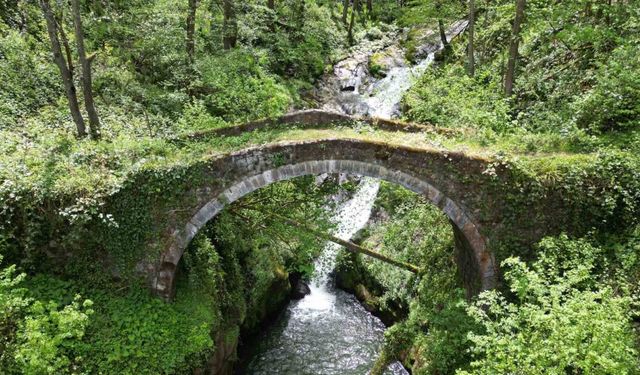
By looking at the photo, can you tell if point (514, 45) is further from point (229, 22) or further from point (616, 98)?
point (229, 22)

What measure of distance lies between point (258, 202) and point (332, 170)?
283 cm

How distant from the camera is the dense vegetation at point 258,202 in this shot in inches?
246

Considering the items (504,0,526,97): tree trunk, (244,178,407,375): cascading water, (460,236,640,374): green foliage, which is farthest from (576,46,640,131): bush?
(244,178,407,375): cascading water

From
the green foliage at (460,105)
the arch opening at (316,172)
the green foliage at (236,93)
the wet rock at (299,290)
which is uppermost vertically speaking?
the green foliage at (460,105)

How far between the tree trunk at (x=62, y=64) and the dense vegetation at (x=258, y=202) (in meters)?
0.03

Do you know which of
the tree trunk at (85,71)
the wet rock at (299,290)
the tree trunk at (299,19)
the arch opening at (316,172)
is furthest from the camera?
the tree trunk at (299,19)

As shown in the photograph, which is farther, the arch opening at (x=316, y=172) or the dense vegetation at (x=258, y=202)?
the arch opening at (x=316, y=172)

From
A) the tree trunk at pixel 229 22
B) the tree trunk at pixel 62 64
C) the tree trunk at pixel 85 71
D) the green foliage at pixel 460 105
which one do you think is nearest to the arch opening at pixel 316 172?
the green foliage at pixel 460 105

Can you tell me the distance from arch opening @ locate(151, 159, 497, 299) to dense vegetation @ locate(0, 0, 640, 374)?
1.30ft

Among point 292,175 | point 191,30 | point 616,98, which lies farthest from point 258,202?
point 616,98

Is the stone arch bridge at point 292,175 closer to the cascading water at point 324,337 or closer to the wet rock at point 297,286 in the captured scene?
the cascading water at point 324,337

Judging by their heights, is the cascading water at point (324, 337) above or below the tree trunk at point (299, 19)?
below

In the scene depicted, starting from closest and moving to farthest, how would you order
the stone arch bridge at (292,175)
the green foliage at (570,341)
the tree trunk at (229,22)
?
the green foliage at (570,341) → the stone arch bridge at (292,175) → the tree trunk at (229,22)

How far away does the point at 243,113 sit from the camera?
12984mm
